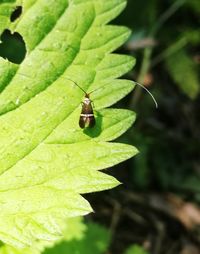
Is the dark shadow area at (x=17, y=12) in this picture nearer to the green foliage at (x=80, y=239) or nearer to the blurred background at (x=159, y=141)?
the blurred background at (x=159, y=141)

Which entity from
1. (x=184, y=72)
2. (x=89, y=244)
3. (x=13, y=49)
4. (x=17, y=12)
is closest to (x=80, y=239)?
(x=89, y=244)

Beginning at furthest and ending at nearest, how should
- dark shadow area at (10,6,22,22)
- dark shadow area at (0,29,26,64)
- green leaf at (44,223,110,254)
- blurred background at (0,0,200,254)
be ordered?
blurred background at (0,0,200,254)
dark shadow area at (0,29,26,64)
green leaf at (44,223,110,254)
dark shadow area at (10,6,22,22)

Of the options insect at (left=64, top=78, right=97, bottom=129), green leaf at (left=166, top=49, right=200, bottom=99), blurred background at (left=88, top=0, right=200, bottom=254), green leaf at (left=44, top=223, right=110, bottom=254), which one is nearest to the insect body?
insect at (left=64, top=78, right=97, bottom=129)

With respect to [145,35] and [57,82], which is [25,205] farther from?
[145,35]

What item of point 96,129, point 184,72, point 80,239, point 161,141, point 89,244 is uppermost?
point 96,129

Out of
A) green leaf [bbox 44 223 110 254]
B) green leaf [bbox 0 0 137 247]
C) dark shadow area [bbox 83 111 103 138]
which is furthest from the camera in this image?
green leaf [bbox 44 223 110 254]

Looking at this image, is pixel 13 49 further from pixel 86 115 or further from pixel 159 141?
pixel 86 115

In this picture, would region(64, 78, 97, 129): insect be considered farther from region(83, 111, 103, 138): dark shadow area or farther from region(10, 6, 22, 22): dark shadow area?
region(10, 6, 22, 22): dark shadow area
